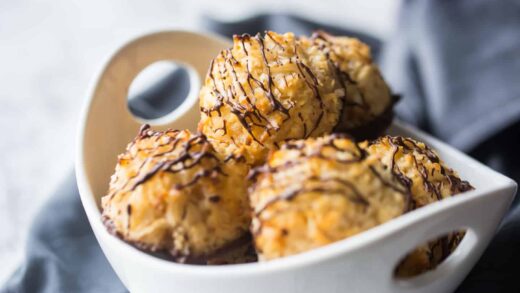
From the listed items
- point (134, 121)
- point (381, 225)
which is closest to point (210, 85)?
point (134, 121)

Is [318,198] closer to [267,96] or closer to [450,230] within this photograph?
[450,230]

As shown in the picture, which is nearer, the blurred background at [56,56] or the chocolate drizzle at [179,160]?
the chocolate drizzle at [179,160]

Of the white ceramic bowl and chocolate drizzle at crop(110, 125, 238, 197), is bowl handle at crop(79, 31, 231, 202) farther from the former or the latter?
chocolate drizzle at crop(110, 125, 238, 197)

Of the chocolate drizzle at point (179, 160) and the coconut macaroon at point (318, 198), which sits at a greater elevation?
the coconut macaroon at point (318, 198)

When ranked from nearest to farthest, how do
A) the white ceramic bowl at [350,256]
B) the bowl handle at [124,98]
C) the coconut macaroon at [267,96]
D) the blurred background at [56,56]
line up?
the white ceramic bowl at [350,256] → the coconut macaroon at [267,96] → the bowl handle at [124,98] → the blurred background at [56,56]

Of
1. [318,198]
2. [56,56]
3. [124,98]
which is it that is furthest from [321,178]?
[56,56]

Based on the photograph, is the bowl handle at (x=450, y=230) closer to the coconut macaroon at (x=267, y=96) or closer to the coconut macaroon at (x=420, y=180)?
the coconut macaroon at (x=420, y=180)

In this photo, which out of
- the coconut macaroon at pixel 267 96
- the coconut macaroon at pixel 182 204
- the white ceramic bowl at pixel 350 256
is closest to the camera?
the white ceramic bowl at pixel 350 256

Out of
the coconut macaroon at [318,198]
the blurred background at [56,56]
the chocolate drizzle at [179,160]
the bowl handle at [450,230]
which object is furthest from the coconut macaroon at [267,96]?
the blurred background at [56,56]
